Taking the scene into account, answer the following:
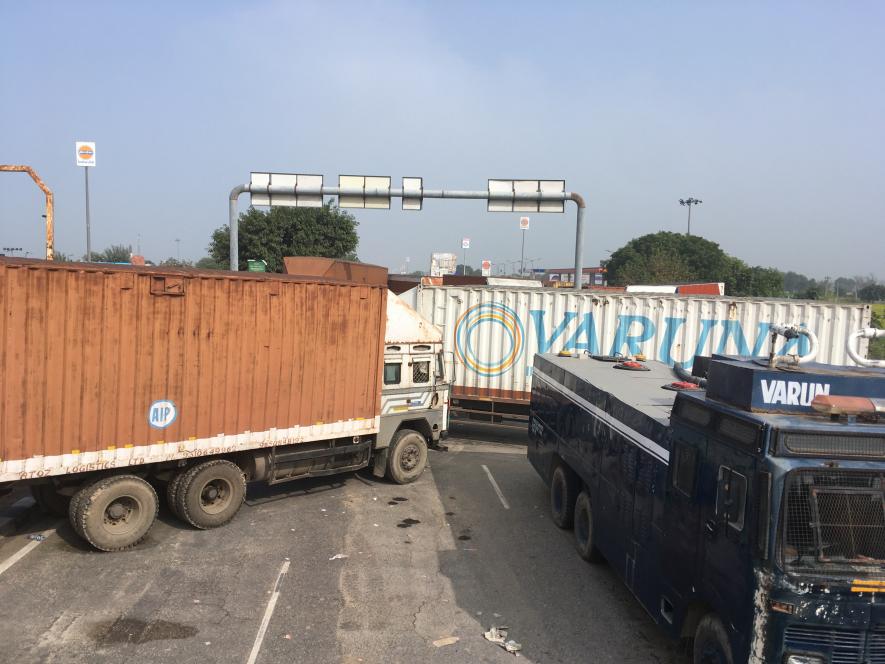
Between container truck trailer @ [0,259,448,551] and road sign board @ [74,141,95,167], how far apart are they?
14.2m

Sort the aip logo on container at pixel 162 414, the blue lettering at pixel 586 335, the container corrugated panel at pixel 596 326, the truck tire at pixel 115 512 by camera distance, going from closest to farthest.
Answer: the truck tire at pixel 115 512
the aip logo on container at pixel 162 414
the container corrugated panel at pixel 596 326
the blue lettering at pixel 586 335

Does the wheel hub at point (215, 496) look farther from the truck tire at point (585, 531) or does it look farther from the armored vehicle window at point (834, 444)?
the armored vehicle window at point (834, 444)

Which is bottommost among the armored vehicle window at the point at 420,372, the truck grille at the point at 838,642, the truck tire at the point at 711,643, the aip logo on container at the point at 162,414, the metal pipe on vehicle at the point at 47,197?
the truck tire at the point at 711,643

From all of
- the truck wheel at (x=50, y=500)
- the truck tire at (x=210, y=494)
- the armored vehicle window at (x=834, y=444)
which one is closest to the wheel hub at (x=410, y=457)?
the truck tire at (x=210, y=494)

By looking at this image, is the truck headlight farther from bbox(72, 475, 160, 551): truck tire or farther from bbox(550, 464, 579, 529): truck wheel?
bbox(72, 475, 160, 551): truck tire

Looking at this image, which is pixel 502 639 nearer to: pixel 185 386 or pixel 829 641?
pixel 829 641

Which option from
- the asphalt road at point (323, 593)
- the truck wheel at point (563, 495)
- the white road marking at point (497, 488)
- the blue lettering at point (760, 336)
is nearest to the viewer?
the asphalt road at point (323, 593)

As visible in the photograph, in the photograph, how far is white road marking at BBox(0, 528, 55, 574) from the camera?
7289 mm

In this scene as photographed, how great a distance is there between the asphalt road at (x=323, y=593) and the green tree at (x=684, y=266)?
2190 inches

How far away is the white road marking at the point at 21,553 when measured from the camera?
7.29 metres

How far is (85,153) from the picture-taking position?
764 inches

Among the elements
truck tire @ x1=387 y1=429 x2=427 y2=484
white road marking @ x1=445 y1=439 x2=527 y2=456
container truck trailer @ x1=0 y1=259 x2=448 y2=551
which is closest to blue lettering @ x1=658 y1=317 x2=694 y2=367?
white road marking @ x1=445 y1=439 x2=527 y2=456

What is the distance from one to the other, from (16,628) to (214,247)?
4095 cm

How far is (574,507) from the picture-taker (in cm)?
908
